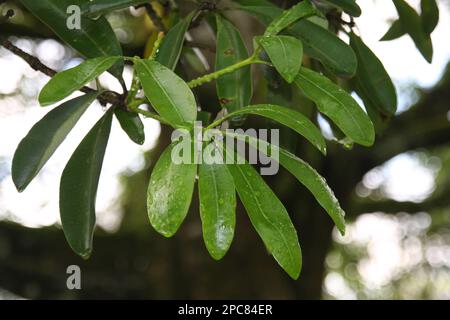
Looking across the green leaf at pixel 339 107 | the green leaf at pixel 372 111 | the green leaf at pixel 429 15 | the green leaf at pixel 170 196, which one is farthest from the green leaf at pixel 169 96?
the green leaf at pixel 429 15

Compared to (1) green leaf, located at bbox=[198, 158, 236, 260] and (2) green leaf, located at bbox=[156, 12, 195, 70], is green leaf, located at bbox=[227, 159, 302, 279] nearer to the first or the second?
(1) green leaf, located at bbox=[198, 158, 236, 260]

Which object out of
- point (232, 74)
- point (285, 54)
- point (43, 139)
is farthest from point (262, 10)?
point (43, 139)

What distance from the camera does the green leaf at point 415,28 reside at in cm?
93

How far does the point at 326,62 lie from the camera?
774 millimetres

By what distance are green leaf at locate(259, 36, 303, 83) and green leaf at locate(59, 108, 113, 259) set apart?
0.21m

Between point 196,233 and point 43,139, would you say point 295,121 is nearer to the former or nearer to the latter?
point 43,139

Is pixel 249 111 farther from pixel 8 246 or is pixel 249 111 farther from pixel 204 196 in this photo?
pixel 8 246

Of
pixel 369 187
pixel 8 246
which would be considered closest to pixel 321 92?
pixel 8 246

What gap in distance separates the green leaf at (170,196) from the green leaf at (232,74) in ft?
0.87

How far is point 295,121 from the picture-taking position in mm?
610

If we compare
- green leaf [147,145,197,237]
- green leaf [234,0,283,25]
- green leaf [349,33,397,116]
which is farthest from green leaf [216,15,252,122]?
green leaf [147,145,197,237]

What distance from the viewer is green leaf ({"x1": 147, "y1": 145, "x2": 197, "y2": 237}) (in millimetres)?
544

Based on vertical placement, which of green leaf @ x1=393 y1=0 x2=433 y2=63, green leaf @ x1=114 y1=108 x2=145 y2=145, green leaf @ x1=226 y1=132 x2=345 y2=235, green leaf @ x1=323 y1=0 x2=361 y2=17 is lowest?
green leaf @ x1=226 y1=132 x2=345 y2=235

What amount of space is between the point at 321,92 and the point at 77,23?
0.96ft
